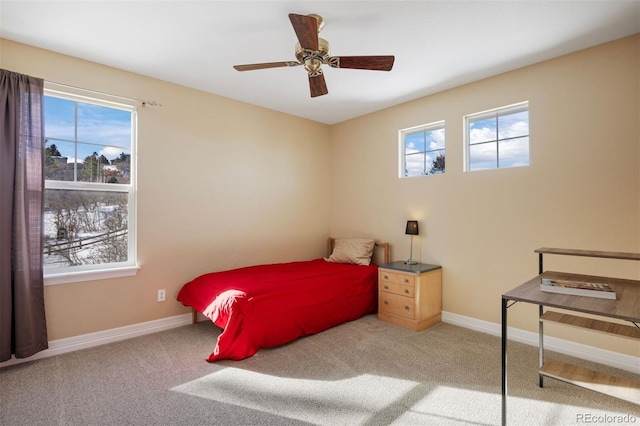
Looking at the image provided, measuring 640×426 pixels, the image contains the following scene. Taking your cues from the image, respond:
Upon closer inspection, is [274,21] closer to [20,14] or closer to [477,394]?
[20,14]

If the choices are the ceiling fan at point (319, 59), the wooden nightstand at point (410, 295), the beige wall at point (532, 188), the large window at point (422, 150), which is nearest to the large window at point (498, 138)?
the beige wall at point (532, 188)

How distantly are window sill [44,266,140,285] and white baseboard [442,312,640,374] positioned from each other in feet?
11.2

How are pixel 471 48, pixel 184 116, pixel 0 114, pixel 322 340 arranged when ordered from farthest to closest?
pixel 184 116, pixel 322 340, pixel 471 48, pixel 0 114

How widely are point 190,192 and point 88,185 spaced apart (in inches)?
36.0

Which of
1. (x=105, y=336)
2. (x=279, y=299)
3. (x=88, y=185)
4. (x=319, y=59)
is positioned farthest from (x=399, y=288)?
(x=88, y=185)

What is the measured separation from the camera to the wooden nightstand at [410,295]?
3320 millimetres

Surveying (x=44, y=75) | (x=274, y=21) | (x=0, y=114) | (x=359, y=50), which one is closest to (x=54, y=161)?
(x=0, y=114)

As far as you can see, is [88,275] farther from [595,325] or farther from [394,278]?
[595,325]

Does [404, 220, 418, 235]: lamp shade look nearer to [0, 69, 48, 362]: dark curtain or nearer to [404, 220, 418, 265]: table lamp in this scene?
[404, 220, 418, 265]: table lamp

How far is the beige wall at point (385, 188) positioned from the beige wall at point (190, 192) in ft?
0.04

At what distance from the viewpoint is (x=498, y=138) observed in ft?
10.8

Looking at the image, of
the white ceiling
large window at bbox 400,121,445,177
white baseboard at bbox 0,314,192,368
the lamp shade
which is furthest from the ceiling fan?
white baseboard at bbox 0,314,192,368

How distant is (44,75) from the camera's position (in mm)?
2740

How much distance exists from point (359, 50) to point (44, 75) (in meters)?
2.69
